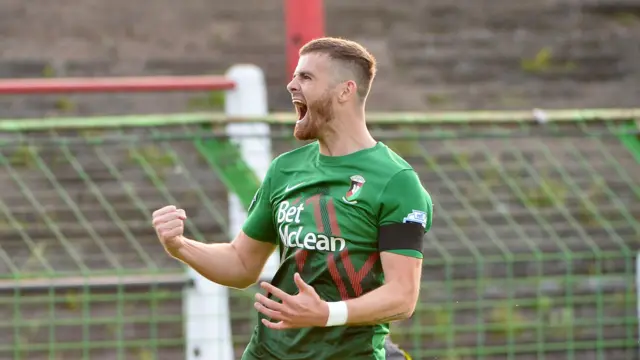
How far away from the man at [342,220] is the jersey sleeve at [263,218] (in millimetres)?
72

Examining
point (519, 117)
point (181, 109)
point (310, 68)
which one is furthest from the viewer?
point (181, 109)

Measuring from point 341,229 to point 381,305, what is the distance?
24cm

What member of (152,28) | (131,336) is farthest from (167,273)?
(152,28)

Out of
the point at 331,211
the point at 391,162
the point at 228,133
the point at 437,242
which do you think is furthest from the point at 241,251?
the point at 437,242

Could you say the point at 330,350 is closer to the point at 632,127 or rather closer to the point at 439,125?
the point at 439,125

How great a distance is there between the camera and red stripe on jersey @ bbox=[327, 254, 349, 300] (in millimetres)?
3037

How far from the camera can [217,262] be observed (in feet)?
10.8

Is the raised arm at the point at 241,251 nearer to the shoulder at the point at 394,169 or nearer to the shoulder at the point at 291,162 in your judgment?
the shoulder at the point at 291,162

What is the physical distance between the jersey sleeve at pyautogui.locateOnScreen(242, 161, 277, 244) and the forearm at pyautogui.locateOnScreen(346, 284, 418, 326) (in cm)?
47

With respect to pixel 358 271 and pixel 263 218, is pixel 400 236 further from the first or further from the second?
pixel 263 218

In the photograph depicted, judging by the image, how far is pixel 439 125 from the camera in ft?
17.0

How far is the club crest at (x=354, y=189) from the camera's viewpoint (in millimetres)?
3012

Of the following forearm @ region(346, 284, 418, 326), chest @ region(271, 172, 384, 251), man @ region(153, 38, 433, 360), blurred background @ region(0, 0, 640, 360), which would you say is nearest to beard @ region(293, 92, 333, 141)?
man @ region(153, 38, 433, 360)

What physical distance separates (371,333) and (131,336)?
9.82 feet
